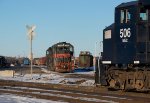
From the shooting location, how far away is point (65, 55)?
149ft

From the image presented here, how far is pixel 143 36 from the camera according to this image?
1680cm

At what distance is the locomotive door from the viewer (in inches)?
653

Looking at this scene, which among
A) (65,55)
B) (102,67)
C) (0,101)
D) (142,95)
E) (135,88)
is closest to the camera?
(0,101)

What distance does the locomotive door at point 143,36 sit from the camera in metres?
16.6

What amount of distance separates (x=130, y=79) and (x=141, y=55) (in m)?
1.38

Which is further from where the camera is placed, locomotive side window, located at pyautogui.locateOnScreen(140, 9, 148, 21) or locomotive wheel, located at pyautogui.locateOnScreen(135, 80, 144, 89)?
locomotive wheel, located at pyautogui.locateOnScreen(135, 80, 144, 89)

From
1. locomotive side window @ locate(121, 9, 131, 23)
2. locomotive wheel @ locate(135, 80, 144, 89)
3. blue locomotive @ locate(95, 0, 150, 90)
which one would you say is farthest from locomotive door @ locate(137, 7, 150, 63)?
locomotive wheel @ locate(135, 80, 144, 89)

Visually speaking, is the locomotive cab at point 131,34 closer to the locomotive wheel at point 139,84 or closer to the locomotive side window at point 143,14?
the locomotive side window at point 143,14

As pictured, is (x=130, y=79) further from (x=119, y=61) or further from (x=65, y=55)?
(x=65, y=55)

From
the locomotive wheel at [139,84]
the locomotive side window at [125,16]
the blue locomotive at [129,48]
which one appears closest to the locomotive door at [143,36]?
the blue locomotive at [129,48]

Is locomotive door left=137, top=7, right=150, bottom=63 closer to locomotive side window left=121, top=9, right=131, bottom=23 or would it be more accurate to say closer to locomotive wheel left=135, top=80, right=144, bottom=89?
locomotive side window left=121, top=9, right=131, bottom=23

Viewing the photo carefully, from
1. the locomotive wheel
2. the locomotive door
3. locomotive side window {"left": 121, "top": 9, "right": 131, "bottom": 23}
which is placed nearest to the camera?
the locomotive door

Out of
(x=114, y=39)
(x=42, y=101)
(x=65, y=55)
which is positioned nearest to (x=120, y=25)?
(x=114, y=39)

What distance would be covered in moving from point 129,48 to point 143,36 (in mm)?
881
